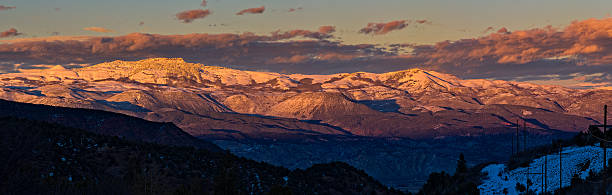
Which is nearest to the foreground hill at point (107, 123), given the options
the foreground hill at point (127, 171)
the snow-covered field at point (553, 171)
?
the foreground hill at point (127, 171)

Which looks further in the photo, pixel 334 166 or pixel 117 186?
pixel 334 166

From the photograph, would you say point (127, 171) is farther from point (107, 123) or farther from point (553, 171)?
point (107, 123)

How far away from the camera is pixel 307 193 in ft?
341

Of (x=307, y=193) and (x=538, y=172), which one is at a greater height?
(x=538, y=172)

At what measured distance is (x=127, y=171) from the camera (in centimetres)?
9850

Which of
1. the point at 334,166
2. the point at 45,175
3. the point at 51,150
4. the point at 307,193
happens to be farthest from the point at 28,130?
the point at 334,166

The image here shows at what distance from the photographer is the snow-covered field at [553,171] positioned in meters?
72.6

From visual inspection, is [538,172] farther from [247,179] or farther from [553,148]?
[247,179]

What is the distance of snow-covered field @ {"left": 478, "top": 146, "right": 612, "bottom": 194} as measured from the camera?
72625 mm

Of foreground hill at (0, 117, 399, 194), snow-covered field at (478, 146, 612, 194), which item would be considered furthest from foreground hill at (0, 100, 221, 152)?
snow-covered field at (478, 146, 612, 194)

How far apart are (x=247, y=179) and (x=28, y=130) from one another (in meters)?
31.7

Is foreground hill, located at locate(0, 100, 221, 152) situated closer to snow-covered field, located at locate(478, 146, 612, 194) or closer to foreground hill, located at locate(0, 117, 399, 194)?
foreground hill, located at locate(0, 117, 399, 194)

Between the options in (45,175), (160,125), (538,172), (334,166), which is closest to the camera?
(538,172)

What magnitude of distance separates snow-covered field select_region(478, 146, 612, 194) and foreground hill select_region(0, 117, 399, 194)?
940 inches
